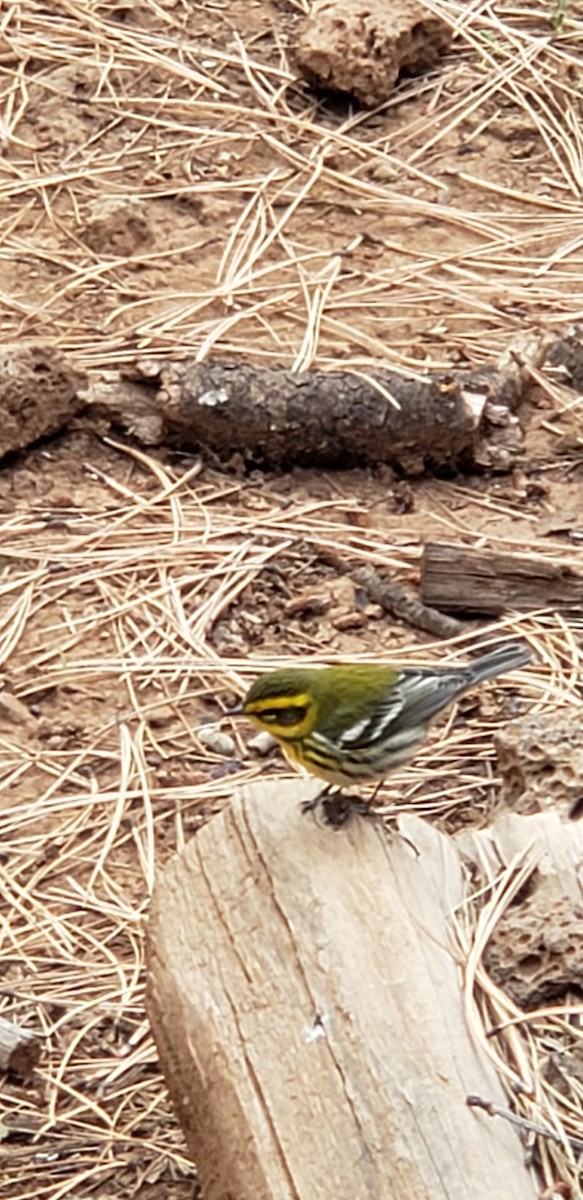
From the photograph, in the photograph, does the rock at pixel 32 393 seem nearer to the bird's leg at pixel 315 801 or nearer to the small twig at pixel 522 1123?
the bird's leg at pixel 315 801

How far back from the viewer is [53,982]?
14.3ft

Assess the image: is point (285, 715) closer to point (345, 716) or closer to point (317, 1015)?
point (345, 716)

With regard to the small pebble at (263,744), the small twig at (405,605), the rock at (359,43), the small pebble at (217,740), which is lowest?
the small pebble at (217,740)

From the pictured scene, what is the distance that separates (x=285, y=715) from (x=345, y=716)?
114mm

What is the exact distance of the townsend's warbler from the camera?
384cm

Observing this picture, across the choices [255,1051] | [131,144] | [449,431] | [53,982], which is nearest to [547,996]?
[255,1051]

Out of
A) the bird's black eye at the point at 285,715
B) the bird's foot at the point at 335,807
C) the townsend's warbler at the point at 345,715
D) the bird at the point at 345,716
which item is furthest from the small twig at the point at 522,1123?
the bird's black eye at the point at 285,715

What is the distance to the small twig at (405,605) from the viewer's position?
5301mm

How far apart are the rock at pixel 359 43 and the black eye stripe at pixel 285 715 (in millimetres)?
3967

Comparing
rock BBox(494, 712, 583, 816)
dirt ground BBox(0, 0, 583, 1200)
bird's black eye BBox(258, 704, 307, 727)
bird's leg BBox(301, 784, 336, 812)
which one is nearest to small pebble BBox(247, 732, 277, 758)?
dirt ground BBox(0, 0, 583, 1200)

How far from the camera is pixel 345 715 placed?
3.90 m

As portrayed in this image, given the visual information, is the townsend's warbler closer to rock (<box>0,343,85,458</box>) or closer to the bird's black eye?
the bird's black eye

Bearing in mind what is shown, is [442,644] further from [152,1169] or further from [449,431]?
[152,1169]

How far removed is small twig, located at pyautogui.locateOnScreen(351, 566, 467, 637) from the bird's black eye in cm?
146
